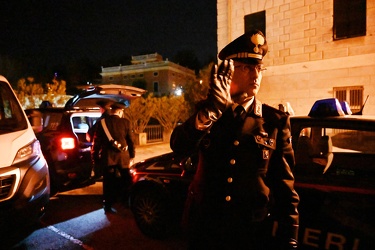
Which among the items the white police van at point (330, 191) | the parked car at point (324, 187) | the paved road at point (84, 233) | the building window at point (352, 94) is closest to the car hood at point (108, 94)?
the paved road at point (84, 233)

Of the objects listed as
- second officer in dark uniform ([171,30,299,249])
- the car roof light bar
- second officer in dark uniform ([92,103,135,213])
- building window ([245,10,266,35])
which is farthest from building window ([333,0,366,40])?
second officer in dark uniform ([171,30,299,249])

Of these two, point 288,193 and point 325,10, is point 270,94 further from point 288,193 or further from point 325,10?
point 288,193

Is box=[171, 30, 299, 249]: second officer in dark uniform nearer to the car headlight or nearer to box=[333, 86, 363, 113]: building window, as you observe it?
the car headlight

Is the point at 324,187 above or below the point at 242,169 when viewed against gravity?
below

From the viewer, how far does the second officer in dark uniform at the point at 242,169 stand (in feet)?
5.69

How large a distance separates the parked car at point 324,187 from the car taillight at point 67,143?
8.70 feet

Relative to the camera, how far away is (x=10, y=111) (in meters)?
4.41

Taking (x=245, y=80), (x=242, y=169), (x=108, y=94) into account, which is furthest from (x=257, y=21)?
(x=242, y=169)

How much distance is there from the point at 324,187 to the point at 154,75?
50972 millimetres

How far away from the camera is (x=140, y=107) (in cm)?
1712

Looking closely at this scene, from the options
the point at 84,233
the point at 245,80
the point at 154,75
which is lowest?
the point at 84,233

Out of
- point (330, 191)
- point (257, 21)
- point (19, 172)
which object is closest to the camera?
point (330, 191)

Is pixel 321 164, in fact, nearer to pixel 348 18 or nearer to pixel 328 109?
pixel 328 109

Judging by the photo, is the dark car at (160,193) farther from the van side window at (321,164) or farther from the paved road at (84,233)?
the van side window at (321,164)
